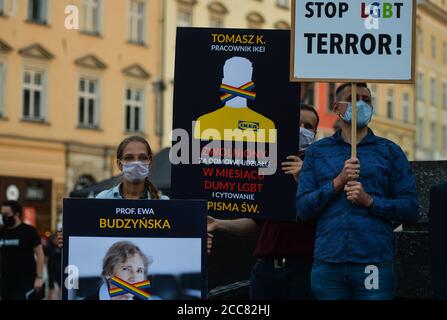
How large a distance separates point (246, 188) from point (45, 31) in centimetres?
3084

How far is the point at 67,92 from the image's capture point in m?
36.8

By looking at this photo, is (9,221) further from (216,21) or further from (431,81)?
(431,81)

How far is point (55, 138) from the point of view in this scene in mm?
36125

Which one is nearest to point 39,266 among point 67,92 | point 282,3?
point 67,92

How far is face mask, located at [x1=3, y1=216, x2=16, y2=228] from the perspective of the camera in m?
12.4

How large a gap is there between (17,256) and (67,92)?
81.8ft

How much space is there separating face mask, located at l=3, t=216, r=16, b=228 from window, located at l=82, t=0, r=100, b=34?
84.1ft

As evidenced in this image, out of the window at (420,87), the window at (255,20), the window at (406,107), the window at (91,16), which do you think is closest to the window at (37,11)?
the window at (91,16)

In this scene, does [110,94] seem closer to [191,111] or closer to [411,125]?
[411,125]

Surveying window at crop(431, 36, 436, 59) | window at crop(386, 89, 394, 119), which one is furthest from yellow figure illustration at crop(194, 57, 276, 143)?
window at crop(431, 36, 436, 59)

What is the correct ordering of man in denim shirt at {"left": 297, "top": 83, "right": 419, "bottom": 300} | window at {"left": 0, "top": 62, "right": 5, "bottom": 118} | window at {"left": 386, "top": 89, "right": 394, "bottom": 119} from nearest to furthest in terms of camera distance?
man in denim shirt at {"left": 297, "top": 83, "right": 419, "bottom": 300}, window at {"left": 0, "top": 62, "right": 5, "bottom": 118}, window at {"left": 386, "top": 89, "right": 394, "bottom": 119}

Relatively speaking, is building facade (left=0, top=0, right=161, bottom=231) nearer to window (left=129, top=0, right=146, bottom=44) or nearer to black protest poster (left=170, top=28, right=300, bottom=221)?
window (left=129, top=0, right=146, bottom=44)

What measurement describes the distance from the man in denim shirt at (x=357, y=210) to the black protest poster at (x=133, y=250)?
756 mm
